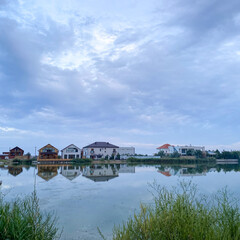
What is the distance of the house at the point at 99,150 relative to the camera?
6869cm

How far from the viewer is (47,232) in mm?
6141

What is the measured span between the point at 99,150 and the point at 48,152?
52.0ft

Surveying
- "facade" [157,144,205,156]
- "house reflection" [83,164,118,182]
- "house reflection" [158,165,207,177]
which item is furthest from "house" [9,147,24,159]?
"facade" [157,144,205,156]

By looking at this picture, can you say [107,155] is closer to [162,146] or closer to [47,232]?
[162,146]

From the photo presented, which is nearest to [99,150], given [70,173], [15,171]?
[15,171]

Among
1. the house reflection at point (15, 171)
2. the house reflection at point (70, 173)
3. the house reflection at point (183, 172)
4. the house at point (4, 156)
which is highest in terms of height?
the house at point (4, 156)

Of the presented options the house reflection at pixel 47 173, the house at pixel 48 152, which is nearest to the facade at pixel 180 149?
the house at pixel 48 152

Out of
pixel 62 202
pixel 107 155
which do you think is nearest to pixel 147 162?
pixel 107 155

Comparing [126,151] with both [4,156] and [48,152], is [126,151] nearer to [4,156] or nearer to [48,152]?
[48,152]

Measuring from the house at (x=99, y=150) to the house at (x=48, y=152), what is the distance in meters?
10.8

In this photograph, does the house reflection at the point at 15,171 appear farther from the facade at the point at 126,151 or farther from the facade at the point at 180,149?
the facade at the point at 180,149

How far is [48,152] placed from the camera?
201 ft

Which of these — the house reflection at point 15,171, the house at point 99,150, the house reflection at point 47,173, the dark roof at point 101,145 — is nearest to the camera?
the house reflection at point 47,173

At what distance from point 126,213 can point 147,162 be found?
53.6m
